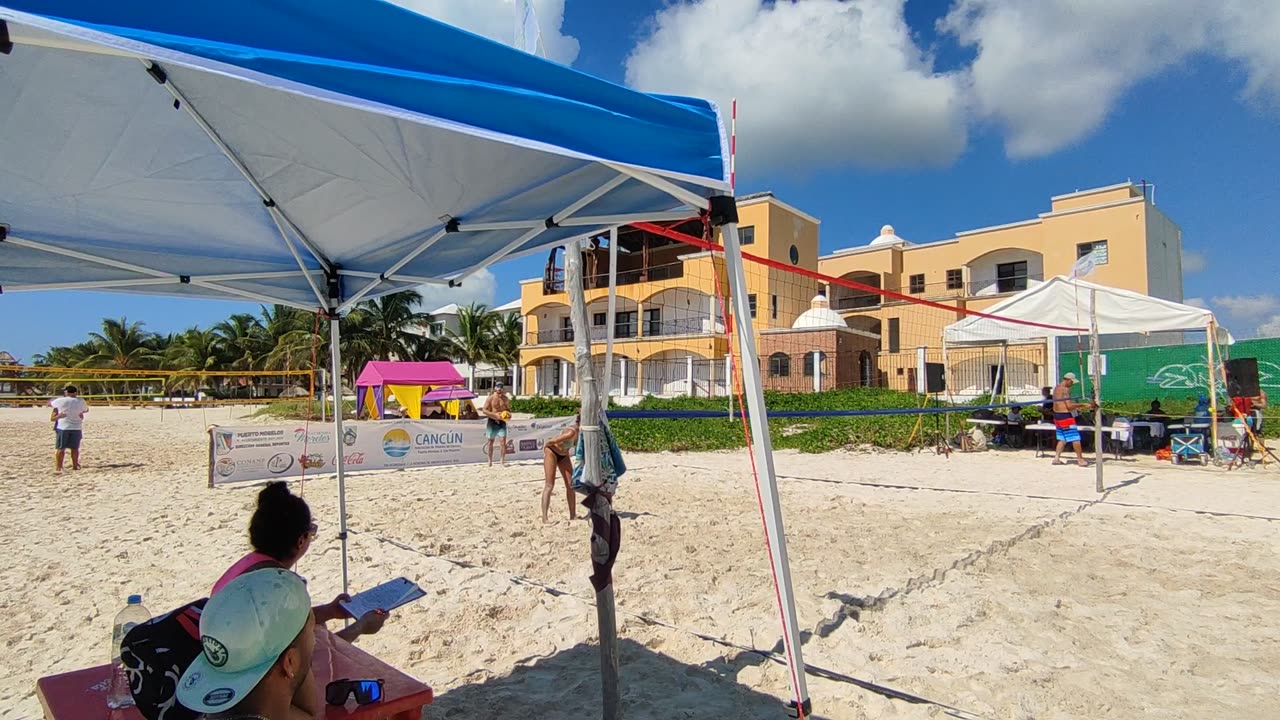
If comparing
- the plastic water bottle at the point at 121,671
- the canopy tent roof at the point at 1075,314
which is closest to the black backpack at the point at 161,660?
the plastic water bottle at the point at 121,671

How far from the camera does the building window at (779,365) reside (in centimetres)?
2602

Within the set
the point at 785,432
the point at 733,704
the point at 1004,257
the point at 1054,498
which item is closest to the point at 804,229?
the point at 1004,257

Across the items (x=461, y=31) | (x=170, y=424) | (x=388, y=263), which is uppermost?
(x=461, y=31)

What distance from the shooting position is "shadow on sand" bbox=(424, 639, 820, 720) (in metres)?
2.92

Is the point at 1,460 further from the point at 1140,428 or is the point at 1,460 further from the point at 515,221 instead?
the point at 1140,428

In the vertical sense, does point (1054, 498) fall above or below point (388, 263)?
below

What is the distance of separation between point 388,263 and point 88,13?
2.67 m

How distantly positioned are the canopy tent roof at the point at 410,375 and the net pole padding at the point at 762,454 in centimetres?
1954

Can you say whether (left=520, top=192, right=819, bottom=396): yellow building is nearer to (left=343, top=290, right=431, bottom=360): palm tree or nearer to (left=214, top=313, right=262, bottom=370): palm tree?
(left=343, top=290, right=431, bottom=360): palm tree

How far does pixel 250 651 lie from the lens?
1595mm

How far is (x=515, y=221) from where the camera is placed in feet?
10.2

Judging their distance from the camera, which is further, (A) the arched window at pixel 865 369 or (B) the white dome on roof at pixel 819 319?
(A) the arched window at pixel 865 369

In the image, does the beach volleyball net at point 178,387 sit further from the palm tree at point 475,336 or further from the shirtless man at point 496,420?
the shirtless man at point 496,420

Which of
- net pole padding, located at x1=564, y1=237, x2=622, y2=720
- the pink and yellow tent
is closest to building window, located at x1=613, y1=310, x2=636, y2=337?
the pink and yellow tent
